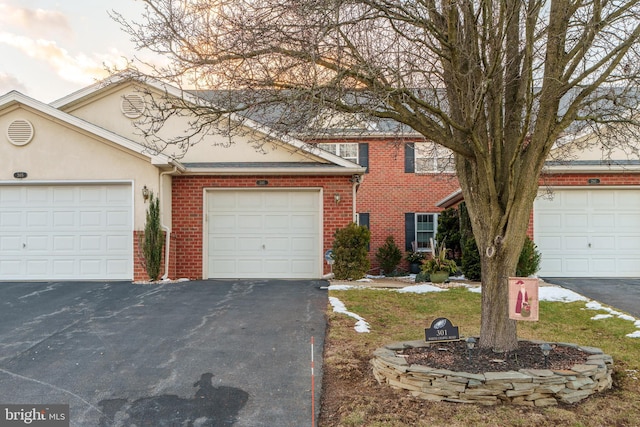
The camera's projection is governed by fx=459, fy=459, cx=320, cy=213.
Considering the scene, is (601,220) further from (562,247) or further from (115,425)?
(115,425)

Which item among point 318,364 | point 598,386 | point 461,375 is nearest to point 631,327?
point 598,386

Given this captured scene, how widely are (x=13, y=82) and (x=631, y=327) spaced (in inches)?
609

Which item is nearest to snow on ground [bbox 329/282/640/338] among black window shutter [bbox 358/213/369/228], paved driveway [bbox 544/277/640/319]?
paved driveway [bbox 544/277/640/319]

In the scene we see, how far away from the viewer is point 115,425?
13.7 ft

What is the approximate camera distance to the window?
57.3 ft

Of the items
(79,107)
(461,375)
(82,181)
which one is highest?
(79,107)

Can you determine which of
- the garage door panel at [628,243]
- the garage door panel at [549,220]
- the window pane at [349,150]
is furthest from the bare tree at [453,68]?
the window pane at [349,150]

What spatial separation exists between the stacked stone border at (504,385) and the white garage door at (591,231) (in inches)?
330

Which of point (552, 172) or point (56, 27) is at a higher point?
point (56, 27)

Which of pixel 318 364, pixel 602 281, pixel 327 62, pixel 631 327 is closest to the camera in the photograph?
pixel 327 62

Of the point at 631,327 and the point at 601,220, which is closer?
the point at 631,327

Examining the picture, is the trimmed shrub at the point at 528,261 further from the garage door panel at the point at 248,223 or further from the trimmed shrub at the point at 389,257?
the garage door panel at the point at 248,223

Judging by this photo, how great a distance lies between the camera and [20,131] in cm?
1096

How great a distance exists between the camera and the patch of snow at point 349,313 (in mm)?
7121
